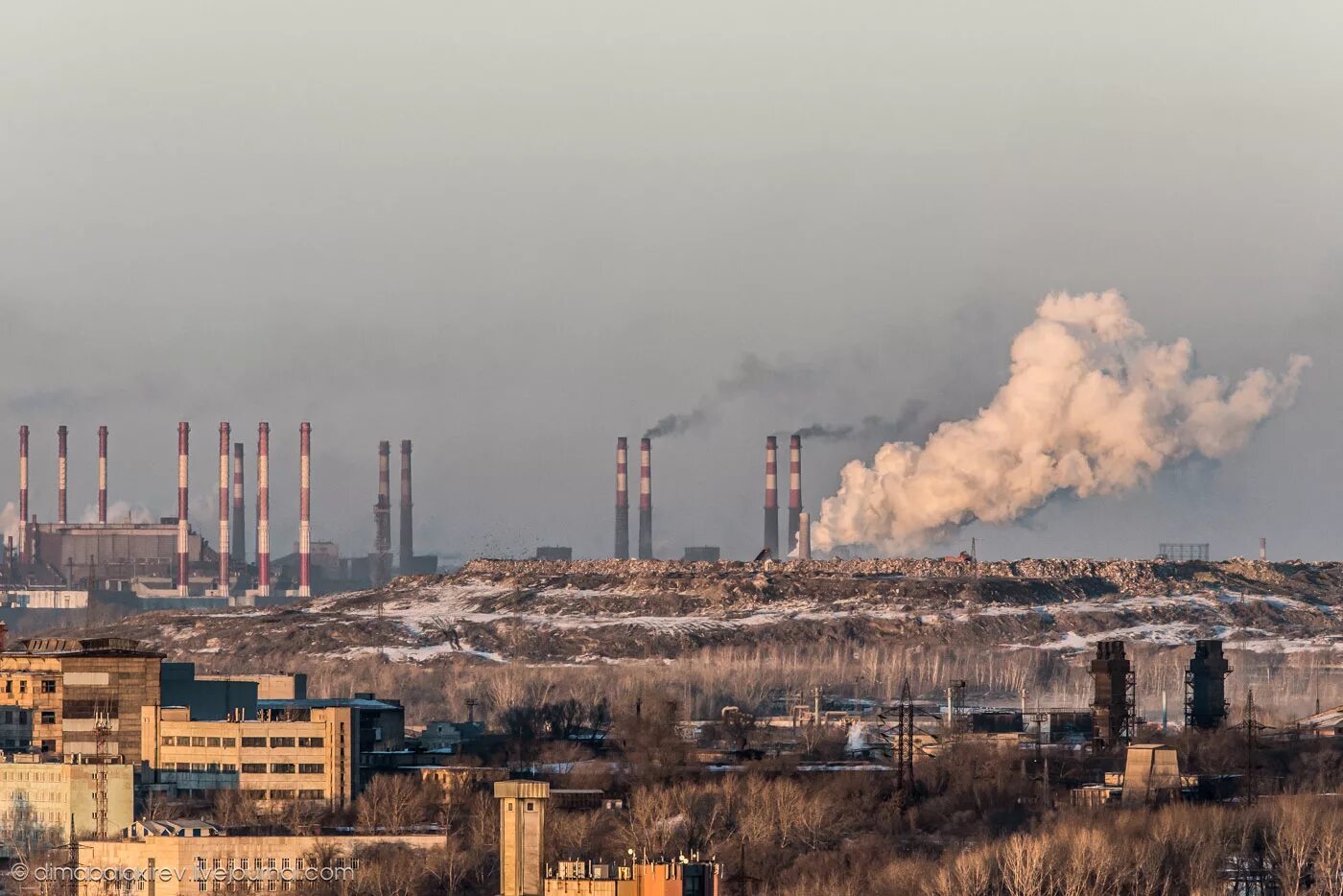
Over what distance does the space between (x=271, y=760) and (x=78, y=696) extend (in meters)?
14.6

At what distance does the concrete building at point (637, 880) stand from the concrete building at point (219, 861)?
7.53 m

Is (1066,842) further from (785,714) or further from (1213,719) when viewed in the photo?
(785,714)

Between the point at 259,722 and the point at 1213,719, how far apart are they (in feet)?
159

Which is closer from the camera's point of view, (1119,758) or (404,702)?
(1119,758)

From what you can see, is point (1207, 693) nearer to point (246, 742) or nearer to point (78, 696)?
point (246, 742)

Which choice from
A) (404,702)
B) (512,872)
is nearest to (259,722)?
(512,872)

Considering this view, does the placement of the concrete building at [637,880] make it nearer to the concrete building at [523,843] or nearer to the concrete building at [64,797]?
the concrete building at [523,843]

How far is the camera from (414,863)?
347ft

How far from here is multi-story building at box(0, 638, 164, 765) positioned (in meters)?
136

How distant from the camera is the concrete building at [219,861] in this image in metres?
103

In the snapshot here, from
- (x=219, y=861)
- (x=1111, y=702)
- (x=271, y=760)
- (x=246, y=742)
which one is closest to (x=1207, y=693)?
(x=1111, y=702)

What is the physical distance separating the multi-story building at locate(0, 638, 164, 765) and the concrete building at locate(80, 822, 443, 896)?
20.5m

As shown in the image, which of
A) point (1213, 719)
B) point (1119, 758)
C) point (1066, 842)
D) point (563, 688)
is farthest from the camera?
point (563, 688)

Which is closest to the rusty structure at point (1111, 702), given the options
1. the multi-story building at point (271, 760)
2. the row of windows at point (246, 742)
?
the multi-story building at point (271, 760)
